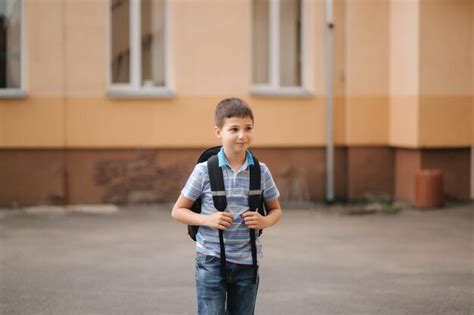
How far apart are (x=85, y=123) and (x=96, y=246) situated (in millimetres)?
4024

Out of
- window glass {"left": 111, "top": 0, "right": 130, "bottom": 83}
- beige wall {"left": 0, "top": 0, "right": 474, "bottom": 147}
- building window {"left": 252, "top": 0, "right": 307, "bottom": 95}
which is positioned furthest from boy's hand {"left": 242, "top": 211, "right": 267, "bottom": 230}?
building window {"left": 252, "top": 0, "right": 307, "bottom": 95}

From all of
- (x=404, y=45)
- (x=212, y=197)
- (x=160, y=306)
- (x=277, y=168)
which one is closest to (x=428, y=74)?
(x=404, y=45)

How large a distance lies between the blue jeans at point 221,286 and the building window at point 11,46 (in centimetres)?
1009

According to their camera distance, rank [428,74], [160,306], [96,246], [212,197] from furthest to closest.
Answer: [428,74] < [96,246] < [160,306] < [212,197]

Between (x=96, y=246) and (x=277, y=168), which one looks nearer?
(x=96, y=246)

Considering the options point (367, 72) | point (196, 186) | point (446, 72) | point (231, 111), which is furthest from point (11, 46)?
point (231, 111)

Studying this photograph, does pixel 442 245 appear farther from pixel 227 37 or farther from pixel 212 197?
pixel 212 197

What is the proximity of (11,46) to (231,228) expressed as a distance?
34.2ft

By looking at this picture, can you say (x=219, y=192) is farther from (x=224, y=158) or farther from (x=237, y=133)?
(x=237, y=133)

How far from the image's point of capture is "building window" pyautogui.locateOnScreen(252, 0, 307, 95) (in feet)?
50.5

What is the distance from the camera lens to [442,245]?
1095cm

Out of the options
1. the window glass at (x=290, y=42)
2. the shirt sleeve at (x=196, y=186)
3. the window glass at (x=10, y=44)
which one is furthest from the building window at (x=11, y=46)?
the shirt sleeve at (x=196, y=186)

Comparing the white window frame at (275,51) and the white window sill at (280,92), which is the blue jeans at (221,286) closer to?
the white window sill at (280,92)

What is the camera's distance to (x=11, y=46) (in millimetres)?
14664
